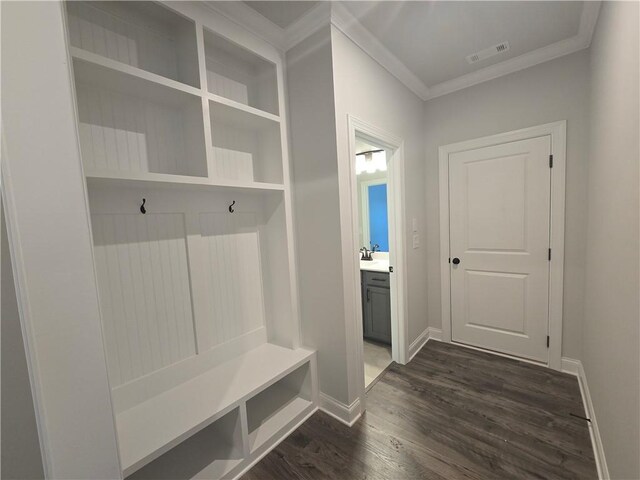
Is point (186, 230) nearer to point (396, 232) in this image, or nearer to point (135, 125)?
point (135, 125)

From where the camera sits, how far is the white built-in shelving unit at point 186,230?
1.34 m

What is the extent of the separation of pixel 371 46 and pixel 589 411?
287 centimetres

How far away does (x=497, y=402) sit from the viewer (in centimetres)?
201

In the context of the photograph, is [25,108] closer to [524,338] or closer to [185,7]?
[185,7]

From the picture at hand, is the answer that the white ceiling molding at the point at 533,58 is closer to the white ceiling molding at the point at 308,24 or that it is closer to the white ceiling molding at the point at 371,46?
the white ceiling molding at the point at 371,46

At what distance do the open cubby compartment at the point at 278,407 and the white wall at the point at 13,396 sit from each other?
1.18 m

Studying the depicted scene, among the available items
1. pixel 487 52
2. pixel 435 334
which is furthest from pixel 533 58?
pixel 435 334

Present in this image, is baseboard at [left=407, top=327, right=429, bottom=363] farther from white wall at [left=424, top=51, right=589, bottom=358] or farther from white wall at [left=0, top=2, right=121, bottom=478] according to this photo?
white wall at [left=0, top=2, right=121, bottom=478]

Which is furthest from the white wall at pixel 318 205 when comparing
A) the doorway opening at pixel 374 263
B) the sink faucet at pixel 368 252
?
the sink faucet at pixel 368 252

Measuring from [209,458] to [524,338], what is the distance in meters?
2.68

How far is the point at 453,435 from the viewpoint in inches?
68.1

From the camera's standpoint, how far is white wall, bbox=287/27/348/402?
1748 millimetres

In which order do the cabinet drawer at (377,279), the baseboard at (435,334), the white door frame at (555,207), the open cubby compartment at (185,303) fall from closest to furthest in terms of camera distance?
1. the open cubby compartment at (185,303)
2. the white door frame at (555,207)
3. the cabinet drawer at (377,279)
4. the baseboard at (435,334)

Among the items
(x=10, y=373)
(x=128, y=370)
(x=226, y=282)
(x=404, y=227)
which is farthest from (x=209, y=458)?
(x=404, y=227)
